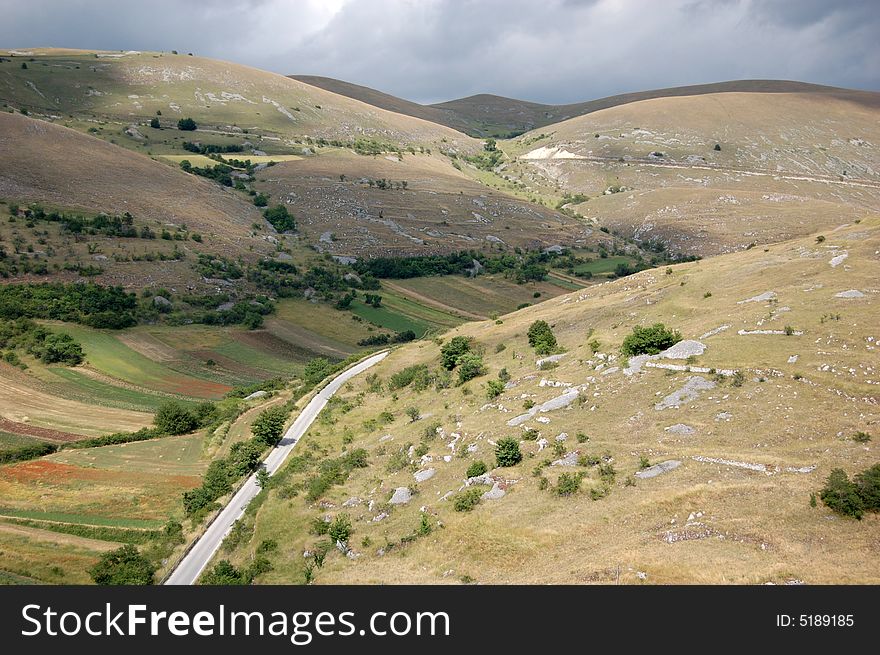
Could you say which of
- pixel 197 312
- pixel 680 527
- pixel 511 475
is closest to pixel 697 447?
pixel 680 527

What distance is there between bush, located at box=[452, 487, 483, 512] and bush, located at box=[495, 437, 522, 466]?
Result: 10.1ft

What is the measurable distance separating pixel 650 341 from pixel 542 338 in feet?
52.6

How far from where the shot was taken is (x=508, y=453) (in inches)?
1636

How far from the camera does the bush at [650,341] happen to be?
4947 cm

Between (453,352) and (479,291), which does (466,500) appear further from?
(479,291)

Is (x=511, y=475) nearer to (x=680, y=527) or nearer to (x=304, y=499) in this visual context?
(x=680, y=527)

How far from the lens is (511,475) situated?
40.1 metres

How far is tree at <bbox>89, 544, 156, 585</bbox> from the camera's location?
4078 centimetres

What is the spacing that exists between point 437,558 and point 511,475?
27.4 ft

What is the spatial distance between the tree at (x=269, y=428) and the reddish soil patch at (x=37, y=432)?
67.8ft

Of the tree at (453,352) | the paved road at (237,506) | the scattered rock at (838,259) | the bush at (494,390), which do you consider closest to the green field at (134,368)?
the paved road at (237,506)

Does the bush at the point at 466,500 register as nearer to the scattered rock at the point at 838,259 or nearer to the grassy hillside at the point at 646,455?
the grassy hillside at the point at 646,455

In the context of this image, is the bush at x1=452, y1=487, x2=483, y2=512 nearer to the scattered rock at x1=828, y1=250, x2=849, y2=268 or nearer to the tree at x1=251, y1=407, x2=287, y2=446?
the tree at x1=251, y1=407, x2=287, y2=446

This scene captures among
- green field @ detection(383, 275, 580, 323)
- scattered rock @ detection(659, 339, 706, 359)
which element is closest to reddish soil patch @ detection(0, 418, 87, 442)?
scattered rock @ detection(659, 339, 706, 359)
